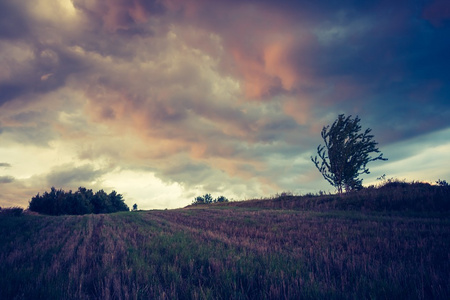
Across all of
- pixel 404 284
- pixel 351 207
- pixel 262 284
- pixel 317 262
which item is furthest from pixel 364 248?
pixel 351 207

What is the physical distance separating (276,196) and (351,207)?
50.6 feet

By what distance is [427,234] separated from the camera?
23.0 ft

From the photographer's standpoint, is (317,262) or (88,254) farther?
(88,254)

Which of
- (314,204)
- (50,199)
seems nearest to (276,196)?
(314,204)

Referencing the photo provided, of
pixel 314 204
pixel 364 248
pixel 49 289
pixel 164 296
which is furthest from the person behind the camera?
pixel 314 204

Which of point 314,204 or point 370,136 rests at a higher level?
point 370,136

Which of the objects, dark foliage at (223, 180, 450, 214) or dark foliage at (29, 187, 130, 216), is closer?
dark foliage at (223, 180, 450, 214)

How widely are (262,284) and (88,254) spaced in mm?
4279

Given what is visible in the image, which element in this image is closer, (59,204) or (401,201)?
(401,201)

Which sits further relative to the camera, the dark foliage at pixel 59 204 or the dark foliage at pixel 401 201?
the dark foliage at pixel 59 204

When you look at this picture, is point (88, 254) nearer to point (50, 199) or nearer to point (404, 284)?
point (404, 284)

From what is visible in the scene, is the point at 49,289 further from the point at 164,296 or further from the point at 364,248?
the point at 364,248

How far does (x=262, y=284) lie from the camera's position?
10.1 feet

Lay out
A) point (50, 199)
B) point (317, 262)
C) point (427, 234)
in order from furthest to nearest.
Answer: point (50, 199) < point (427, 234) < point (317, 262)
